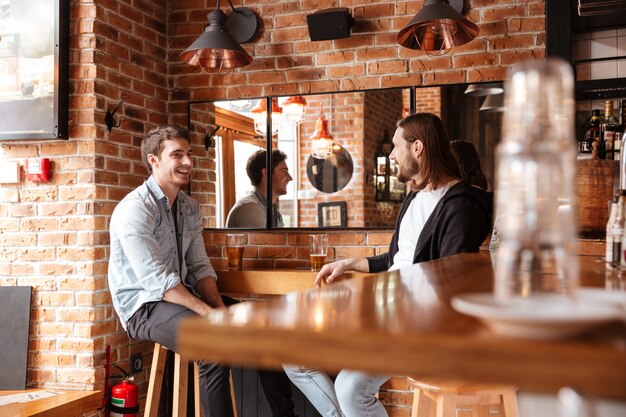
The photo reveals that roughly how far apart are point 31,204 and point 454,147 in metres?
2.14

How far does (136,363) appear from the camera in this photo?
3.28m

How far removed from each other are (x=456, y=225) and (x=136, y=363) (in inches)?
76.0

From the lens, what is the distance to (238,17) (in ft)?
11.8

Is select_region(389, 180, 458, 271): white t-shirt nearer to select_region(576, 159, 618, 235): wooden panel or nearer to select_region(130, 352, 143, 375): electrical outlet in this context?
select_region(576, 159, 618, 235): wooden panel

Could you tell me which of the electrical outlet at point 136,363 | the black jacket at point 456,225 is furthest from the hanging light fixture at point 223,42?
the electrical outlet at point 136,363

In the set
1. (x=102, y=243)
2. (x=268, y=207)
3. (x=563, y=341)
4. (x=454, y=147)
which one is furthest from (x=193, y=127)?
(x=563, y=341)

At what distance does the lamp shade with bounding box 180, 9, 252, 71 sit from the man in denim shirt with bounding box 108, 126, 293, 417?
17.0 inches

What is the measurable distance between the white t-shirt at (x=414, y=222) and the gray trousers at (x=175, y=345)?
845 millimetres

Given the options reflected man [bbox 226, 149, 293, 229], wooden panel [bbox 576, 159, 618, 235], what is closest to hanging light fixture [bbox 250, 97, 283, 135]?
reflected man [bbox 226, 149, 293, 229]

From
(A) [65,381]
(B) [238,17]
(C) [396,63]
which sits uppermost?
(B) [238,17]

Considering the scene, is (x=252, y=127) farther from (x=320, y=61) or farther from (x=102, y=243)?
(x=102, y=243)

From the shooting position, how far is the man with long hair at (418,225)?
2.19m

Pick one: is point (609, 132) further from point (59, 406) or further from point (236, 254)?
point (59, 406)

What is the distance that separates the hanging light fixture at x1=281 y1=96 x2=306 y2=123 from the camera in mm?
3506
